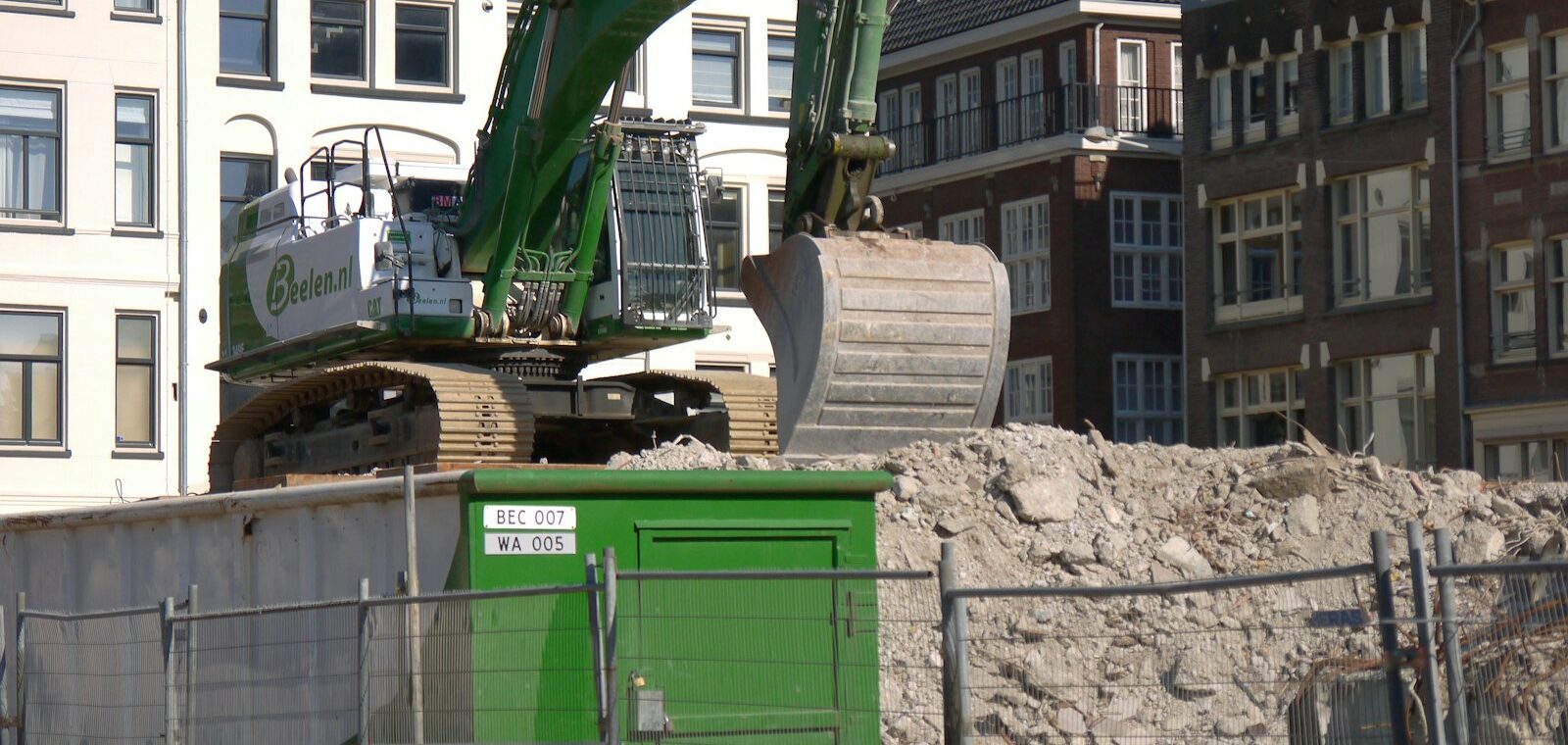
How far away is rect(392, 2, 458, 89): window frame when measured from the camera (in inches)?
1555

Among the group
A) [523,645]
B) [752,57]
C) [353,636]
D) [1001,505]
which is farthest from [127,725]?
Answer: [752,57]

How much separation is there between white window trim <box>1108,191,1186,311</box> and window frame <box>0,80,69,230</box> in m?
22.5

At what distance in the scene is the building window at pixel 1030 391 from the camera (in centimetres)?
5034

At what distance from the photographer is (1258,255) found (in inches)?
1876

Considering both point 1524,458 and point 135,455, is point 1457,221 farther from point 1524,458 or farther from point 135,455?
point 135,455

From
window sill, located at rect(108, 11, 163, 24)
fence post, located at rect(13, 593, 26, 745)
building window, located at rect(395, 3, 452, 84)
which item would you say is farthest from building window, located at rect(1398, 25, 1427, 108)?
fence post, located at rect(13, 593, 26, 745)

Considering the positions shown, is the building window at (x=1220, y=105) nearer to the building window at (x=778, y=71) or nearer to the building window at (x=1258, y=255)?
the building window at (x=1258, y=255)

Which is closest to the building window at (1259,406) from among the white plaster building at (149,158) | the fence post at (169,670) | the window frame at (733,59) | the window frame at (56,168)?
the window frame at (733,59)

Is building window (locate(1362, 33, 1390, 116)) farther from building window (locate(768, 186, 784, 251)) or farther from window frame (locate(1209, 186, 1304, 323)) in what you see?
building window (locate(768, 186, 784, 251))

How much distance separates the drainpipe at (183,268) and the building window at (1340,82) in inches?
832

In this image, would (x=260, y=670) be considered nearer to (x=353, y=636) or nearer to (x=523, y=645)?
(x=353, y=636)

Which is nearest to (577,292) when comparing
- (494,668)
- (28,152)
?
(494,668)

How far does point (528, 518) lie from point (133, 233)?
28.4 m

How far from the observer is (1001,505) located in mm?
15562
